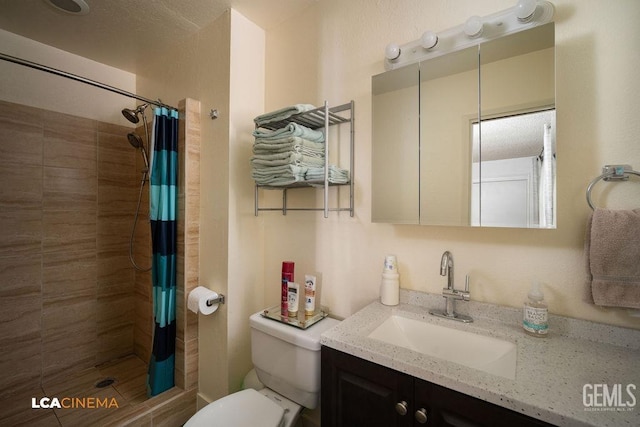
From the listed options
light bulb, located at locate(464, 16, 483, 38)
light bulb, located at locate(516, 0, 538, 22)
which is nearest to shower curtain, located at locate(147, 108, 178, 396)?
light bulb, located at locate(464, 16, 483, 38)

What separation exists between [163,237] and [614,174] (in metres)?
1.91

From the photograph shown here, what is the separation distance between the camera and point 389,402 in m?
0.75

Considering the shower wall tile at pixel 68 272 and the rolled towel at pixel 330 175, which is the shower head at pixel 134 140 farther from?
the rolled towel at pixel 330 175

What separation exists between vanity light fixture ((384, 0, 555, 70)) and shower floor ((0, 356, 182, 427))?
210cm

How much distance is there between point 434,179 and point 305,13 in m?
1.18

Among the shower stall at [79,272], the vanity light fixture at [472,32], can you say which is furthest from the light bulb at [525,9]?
the shower stall at [79,272]

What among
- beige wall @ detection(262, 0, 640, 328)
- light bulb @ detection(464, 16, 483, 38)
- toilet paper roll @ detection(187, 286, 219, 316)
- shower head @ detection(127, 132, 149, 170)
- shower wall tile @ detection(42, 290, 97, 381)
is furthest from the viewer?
shower head @ detection(127, 132, 149, 170)

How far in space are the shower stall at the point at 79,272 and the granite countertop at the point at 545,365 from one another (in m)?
1.25

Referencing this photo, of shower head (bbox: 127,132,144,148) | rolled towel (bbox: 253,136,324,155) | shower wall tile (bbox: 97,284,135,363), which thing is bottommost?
shower wall tile (bbox: 97,284,135,363)

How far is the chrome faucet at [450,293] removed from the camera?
981 mm

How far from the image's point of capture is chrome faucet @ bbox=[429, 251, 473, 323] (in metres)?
0.98

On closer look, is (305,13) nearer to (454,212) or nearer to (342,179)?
(342,179)

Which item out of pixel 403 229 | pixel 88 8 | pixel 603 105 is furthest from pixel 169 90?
pixel 603 105

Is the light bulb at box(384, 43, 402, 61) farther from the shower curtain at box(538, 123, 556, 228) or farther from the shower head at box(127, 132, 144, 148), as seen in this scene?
the shower head at box(127, 132, 144, 148)
